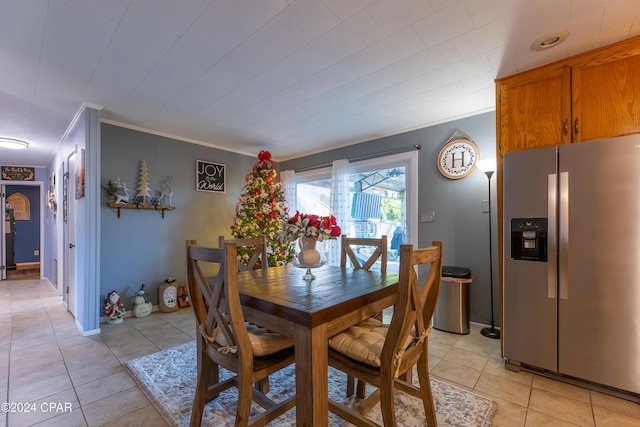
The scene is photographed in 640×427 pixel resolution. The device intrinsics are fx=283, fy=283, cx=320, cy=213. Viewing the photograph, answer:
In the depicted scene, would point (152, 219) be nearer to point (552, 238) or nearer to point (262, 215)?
point (262, 215)

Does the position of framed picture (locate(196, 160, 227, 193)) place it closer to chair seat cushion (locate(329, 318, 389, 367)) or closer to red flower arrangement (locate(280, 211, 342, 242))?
red flower arrangement (locate(280, 211, 342, 242))

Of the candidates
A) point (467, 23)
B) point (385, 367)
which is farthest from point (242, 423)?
point (467, 23)

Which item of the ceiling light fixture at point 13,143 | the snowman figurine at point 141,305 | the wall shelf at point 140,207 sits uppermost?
the ceiling light fixture at point 13,143

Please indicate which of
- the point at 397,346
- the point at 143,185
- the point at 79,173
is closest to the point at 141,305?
the point at 143,185

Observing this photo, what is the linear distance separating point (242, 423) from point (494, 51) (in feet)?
9.22

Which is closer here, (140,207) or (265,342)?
(265,342)

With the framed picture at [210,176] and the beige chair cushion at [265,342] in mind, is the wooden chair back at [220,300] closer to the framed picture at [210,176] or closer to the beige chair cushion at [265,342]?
the beige chair cushion at [265,342]

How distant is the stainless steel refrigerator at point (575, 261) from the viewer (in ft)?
5.96

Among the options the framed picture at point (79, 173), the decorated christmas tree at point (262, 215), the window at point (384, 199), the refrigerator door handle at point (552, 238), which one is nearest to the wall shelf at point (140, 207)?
the framed picture at point (79, 173)

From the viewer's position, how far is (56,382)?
2.10 metres

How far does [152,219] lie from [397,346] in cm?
369

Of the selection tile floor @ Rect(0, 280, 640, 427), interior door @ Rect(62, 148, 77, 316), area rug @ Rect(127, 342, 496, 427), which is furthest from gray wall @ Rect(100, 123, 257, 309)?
area rug @ Rect(127, 342, 496, 427)

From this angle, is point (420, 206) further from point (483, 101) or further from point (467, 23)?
point (467, 23)

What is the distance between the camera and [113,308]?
331 centimetres
